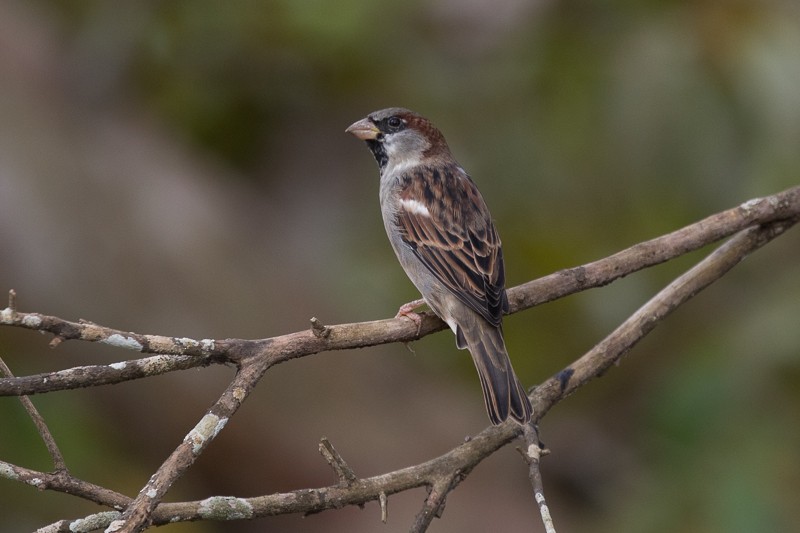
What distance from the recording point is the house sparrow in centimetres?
373

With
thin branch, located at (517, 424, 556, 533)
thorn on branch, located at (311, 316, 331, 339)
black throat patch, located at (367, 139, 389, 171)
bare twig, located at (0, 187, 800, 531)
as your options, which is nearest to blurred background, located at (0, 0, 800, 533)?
black throat patch, located at (367, 139, 389, 171)

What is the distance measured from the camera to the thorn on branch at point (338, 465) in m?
2.54

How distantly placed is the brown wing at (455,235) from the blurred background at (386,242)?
1.04 meters

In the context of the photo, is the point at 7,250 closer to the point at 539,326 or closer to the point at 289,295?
the point at 289,295

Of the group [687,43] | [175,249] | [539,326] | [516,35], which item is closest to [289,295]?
[175,249]

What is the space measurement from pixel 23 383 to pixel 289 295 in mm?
4209

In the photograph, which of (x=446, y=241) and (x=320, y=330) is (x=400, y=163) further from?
(x=320, y=330)

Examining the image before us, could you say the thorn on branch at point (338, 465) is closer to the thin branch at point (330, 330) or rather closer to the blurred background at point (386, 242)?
the thin branch at point (330, 330)

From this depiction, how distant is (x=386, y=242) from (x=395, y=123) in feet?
5.66

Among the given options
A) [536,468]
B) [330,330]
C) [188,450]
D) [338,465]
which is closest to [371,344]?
[330,330]

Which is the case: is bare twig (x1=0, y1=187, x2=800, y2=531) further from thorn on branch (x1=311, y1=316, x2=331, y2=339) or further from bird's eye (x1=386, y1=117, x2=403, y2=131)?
bird's eye (x1=386, y1=117, x2=403, y2=131)

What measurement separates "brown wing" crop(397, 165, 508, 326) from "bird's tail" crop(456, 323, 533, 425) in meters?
0.11

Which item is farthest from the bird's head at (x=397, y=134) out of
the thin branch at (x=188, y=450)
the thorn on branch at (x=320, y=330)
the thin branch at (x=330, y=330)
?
the thin branch at (x=188, y=450)

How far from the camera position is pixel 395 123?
4.86 metres
